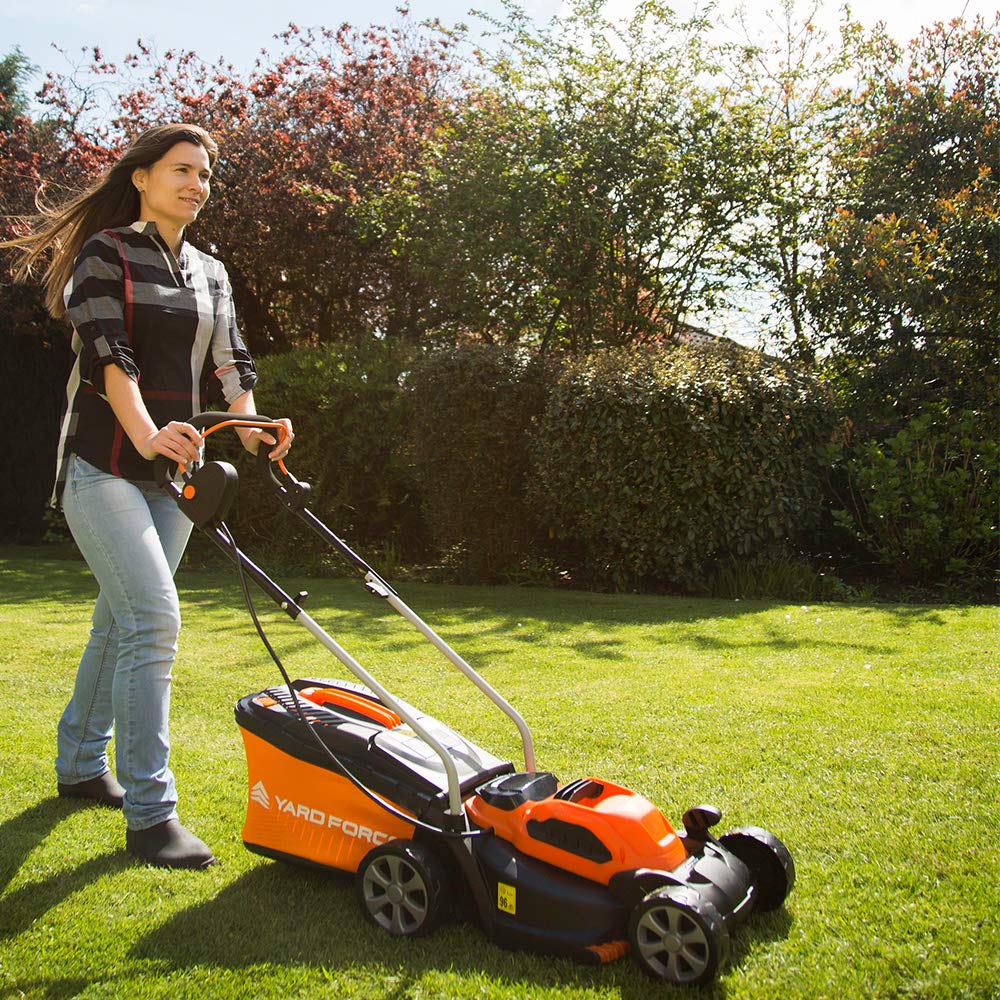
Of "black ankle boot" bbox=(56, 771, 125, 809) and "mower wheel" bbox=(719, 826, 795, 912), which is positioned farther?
"black ankle boot" bbox=(56, 771, 125, 809)

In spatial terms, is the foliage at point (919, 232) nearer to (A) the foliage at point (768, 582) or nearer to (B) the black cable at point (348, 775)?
(A) the foliage at point (768, 582)

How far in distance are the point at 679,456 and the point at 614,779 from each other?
160 inches

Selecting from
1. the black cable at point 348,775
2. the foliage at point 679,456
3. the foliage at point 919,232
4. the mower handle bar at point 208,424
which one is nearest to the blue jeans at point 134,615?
the mower handle bar at point 208,424

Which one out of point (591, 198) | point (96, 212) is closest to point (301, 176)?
point (591, 198)

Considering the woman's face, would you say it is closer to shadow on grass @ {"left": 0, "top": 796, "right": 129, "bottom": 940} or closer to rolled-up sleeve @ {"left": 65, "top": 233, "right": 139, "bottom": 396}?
rolled-up sleeve @ {"left": 65, "top": 233, "right": 139, "bottom": 396}

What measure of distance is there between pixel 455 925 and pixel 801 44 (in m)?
10.3

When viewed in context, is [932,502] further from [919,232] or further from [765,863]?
[765,863]

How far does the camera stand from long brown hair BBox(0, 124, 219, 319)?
2.94 meters

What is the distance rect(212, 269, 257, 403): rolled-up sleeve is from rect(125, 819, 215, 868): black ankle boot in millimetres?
1243

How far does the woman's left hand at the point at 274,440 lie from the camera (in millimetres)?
2895

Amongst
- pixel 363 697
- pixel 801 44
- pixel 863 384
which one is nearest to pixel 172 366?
pixel 363 697

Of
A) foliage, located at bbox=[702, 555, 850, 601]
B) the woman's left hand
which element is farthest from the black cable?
foliage, located at bbox=[702, 555, 850, 601]

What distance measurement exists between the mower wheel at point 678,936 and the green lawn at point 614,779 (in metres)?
0.07

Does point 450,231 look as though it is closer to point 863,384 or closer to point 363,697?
point 863,384
